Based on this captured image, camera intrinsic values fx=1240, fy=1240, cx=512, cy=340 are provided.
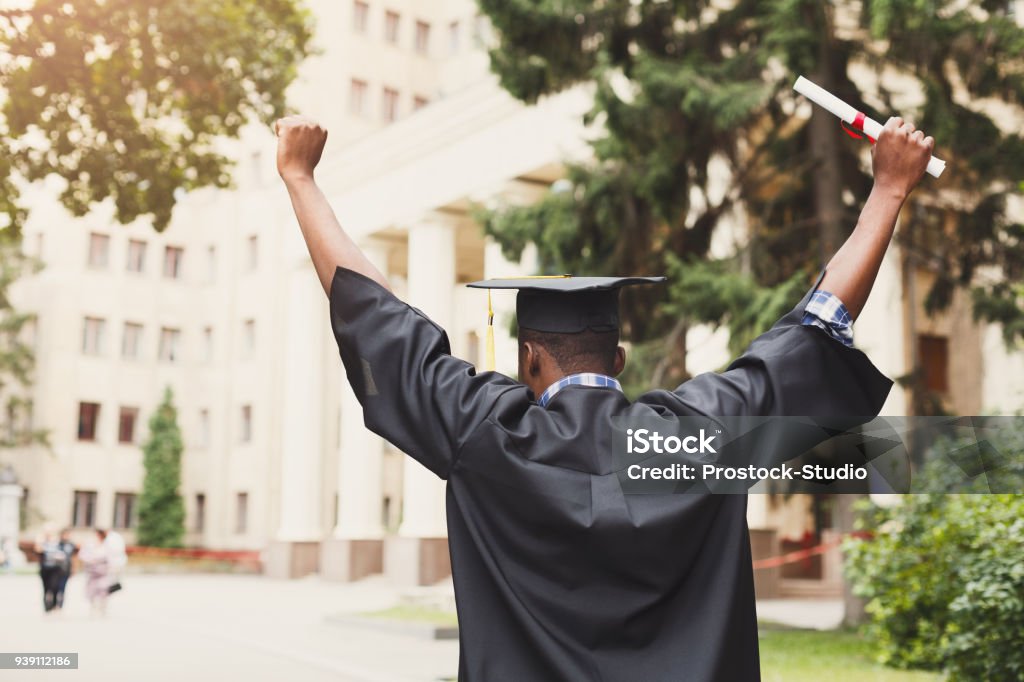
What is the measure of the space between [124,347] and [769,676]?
43.0 metres

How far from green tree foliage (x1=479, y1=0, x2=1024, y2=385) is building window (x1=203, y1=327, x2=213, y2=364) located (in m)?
36.4

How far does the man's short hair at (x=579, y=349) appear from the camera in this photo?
8.66 ft

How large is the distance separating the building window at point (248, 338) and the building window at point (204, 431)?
379cm

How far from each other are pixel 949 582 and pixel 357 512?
2561 cm

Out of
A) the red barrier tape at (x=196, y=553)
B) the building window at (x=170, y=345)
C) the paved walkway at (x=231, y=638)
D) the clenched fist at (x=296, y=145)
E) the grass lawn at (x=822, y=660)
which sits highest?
the building window at (x=170, y=345)

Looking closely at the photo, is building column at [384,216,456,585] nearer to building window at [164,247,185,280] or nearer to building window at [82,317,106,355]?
building window at [82,317,106,355]

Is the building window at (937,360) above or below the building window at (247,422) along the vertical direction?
above

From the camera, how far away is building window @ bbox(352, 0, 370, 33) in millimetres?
45906

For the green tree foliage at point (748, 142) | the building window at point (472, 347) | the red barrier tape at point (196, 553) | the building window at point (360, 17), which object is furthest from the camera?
the building window at point (360, 17)

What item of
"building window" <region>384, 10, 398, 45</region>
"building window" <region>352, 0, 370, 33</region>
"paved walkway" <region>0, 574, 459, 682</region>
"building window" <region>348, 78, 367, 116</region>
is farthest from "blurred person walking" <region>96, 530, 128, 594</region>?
"building window" <region>384, 10, 398, 45</region>

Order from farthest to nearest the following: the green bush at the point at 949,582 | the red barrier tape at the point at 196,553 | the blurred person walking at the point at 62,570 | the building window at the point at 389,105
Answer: the building window at the point at 389,105 < the red barrier tape at the point at 196,553 < the blurred person walking at the point at 62,570 < the green bush at the point at 949,582

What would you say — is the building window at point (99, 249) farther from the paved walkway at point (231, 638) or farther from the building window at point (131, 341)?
the paved walkway at point (231, 638)

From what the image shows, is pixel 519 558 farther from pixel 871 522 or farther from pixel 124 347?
pixel 124 347

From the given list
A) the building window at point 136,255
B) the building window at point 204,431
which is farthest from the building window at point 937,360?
the building window at point 136,255
